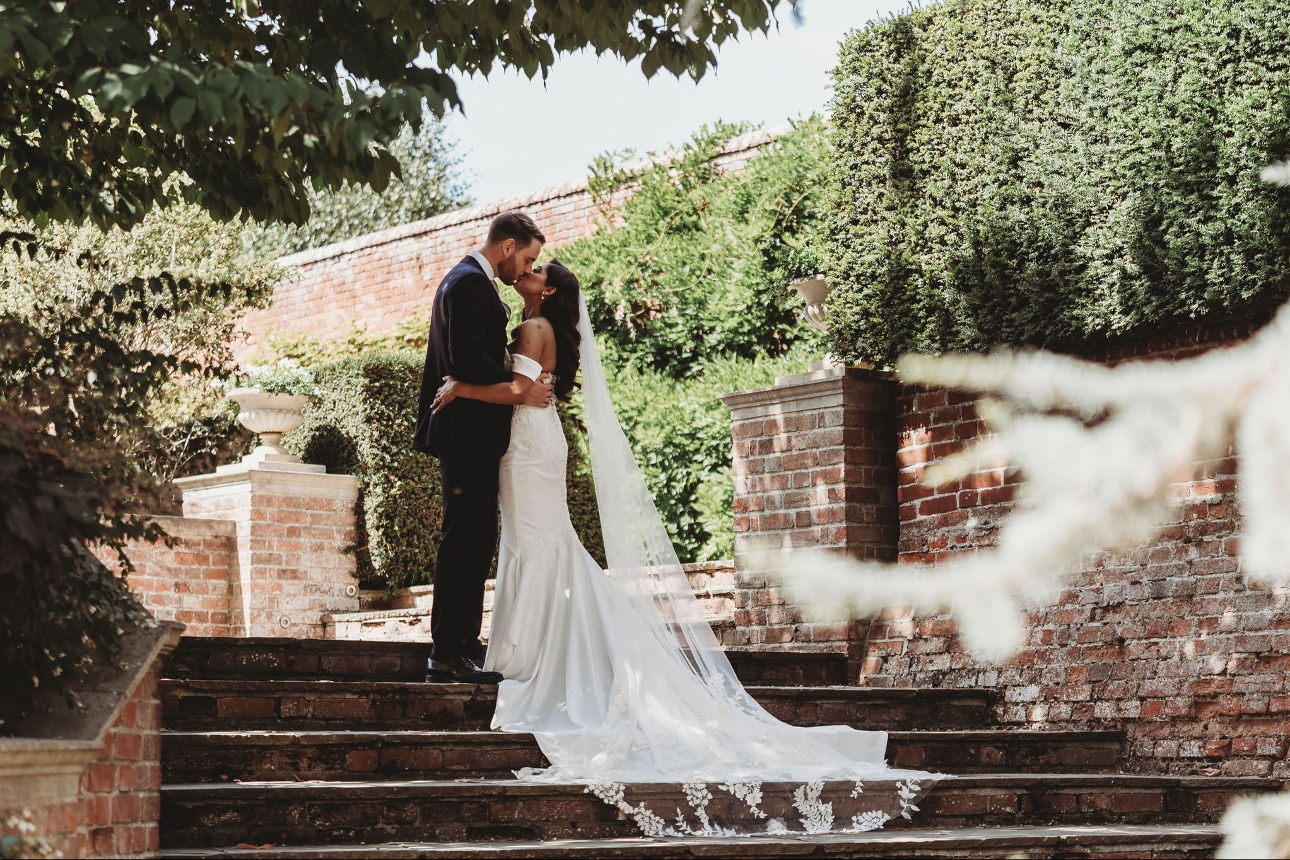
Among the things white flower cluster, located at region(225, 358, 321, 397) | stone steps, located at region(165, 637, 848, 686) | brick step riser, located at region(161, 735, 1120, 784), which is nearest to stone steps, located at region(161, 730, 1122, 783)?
brick step riser, located at region(161, 735, 1120, 784)

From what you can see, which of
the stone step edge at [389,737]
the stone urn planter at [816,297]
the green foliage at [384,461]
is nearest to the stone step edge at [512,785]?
the stone step edge at [389,737]

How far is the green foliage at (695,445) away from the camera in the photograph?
424 inches

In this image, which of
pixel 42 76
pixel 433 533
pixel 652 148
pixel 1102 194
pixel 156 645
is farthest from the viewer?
pixel 652 148

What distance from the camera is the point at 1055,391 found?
1289mm

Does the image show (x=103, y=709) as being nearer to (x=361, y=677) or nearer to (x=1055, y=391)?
(x=361, y=677)

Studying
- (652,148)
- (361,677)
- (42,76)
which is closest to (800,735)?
(361,677)

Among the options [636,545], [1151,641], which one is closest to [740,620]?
[636,545]

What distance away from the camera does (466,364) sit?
570 centimetres

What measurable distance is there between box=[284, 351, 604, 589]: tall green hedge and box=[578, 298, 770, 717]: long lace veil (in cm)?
Answer: 457

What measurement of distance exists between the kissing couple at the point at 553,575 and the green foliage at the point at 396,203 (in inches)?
849

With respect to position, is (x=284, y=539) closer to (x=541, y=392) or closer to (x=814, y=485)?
(x=814, y=485)

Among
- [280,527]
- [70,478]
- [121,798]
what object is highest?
[280,527]

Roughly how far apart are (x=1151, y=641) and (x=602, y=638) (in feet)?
7.72

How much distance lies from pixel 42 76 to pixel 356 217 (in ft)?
75.9
